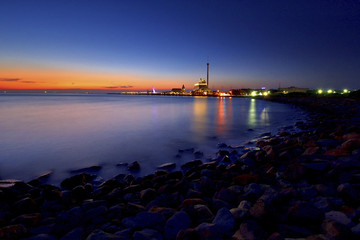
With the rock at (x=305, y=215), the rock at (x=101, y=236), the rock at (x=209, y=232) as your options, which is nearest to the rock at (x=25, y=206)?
the rock at (x=101, y=236)

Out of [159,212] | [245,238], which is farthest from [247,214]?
[159,212]

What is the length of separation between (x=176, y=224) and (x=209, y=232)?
565 millimetres

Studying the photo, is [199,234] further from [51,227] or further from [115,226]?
[51,227]

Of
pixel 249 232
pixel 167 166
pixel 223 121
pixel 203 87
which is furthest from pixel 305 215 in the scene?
pixel 203 87

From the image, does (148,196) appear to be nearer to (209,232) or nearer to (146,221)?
(146,221)

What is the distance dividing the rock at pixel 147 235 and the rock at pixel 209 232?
57 cm

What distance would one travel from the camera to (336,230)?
2273mm

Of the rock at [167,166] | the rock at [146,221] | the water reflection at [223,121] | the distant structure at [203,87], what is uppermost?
the distant structure at [203,87]

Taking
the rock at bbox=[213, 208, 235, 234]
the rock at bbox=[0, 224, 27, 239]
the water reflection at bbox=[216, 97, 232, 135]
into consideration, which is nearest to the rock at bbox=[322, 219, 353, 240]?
the rock at bbox=[213, 208, 235, 234]

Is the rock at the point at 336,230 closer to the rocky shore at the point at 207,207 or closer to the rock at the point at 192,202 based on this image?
the rocky shore at the point at 207,207

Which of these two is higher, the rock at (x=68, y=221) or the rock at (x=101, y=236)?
the rock at (x=101, y=236)

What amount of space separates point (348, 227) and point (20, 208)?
5.39m

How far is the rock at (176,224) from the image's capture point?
2705 mm

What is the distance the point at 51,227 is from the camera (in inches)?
124
